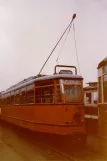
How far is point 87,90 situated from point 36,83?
580 inches

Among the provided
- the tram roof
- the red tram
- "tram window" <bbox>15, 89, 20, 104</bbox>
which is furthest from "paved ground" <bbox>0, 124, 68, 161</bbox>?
the tram roof

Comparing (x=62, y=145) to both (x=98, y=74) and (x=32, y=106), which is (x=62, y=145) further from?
(x=98, y=74)

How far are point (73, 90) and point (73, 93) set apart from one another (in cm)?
12

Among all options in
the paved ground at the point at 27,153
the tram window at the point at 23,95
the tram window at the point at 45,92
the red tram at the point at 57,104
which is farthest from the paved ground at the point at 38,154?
the tram window at the point at 23,95

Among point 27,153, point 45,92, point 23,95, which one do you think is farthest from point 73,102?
point 23,95

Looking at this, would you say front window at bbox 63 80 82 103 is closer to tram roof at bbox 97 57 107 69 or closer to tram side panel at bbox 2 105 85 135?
tram side panel at bbox 2 105 85 135

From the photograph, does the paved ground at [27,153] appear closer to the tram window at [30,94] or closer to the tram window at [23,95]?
the tram window at [30,94]

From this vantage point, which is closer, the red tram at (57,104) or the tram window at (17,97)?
the red tram at (57,104)

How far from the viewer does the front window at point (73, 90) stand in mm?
10517

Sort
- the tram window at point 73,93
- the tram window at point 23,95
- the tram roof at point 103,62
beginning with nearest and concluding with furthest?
the tram window at point 73,93 → the tram roof at point 103,62 → the tram window at point 23,95

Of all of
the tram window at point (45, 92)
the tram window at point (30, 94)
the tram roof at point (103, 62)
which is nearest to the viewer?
the tram window at point (45, 92)

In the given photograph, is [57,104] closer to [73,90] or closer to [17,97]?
[73,90]

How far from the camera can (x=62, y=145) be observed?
11.6 m

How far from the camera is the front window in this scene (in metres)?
10.5
